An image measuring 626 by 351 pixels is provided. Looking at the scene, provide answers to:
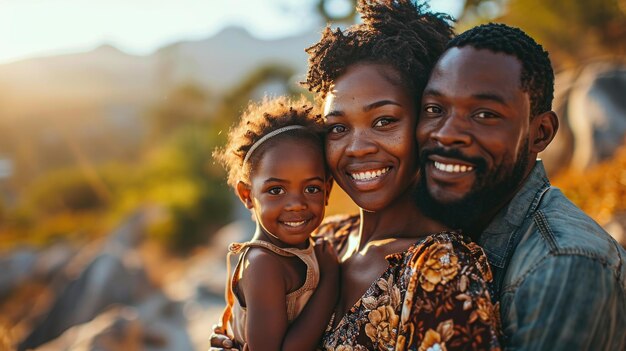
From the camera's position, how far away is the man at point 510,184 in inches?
68.0

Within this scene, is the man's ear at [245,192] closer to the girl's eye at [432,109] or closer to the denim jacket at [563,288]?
the girl's eye at [432,109]

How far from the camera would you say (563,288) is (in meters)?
1.68

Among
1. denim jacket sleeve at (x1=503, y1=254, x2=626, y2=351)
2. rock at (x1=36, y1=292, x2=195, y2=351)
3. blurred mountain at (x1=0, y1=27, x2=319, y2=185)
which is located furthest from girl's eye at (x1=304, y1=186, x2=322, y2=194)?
blurred mountain at (x1=0, y1=27, x2=319, y2=185)

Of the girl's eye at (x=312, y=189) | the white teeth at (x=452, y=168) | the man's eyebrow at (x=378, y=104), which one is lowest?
the white teeth at (x=452, y=168)

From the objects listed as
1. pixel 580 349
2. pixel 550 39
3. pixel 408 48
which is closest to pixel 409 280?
pixel 580 349

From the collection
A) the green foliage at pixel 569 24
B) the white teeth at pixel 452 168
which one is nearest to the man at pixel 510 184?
the white teeth at pixel 452 168

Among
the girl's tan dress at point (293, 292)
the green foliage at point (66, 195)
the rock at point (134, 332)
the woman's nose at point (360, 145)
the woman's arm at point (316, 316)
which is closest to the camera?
the woman's arm at point (316, 316)

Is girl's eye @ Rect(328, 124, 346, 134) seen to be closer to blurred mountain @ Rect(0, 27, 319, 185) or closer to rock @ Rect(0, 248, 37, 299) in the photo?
rock @ Rect(0, 248, 37, 299)

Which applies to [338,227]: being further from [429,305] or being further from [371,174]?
[429,305]

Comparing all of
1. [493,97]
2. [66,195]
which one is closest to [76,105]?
[66,195]

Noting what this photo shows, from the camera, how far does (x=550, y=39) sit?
15.0 m

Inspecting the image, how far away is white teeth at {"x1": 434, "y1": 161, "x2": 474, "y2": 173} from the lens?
215 centimetres

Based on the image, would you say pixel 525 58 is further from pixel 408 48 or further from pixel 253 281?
pixel 253 281

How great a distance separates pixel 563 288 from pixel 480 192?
0.55 metres
